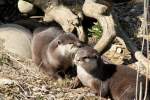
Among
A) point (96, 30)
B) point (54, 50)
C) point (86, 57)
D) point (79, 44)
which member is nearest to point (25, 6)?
point (96, 30)

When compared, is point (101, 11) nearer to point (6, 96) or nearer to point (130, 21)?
point (130, 21)

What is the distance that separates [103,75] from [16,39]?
1.19m

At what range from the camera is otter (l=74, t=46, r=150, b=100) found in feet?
13.1

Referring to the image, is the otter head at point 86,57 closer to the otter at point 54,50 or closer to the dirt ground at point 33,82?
the otter at point 54,50

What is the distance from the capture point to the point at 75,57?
13.3ft

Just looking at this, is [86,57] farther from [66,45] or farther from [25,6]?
[25,6]

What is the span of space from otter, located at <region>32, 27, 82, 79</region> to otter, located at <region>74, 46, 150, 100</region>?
181mm

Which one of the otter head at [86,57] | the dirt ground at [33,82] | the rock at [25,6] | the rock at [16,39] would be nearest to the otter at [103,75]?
the otter head at [86,57]

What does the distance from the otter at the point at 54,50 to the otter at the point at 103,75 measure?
181 millimetres

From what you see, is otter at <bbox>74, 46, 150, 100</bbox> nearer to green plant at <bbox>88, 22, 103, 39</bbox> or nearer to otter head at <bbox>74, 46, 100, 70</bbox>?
otter head at <bbox>74, 46, 100, 70</bbox>

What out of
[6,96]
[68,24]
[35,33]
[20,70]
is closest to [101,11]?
[68,24]

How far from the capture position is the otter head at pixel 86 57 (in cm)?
400

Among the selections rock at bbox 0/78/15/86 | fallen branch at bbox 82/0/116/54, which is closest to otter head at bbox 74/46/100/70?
fallen branch at bbox 82/0/116/54

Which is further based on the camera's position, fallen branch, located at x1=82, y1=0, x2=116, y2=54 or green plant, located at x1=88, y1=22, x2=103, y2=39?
green plant, located at x1=88, y1=22, x2=103, y2=39
